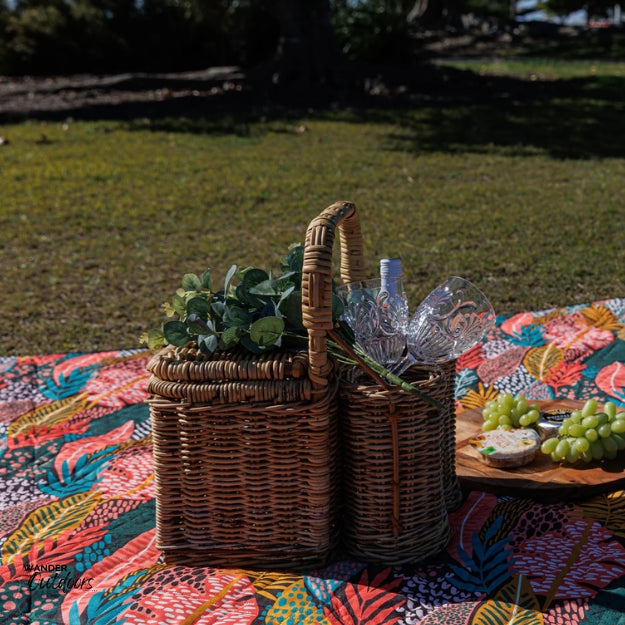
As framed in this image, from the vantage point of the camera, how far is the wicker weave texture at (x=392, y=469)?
91.5 inches

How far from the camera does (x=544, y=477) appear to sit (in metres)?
2.71

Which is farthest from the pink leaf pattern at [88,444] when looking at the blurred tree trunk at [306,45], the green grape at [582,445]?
the blurred tree trunk at [306,45]

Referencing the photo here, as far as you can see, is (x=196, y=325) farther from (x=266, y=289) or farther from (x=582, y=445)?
(x=582, y=445)

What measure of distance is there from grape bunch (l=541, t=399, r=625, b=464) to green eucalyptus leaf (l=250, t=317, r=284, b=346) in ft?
3.63

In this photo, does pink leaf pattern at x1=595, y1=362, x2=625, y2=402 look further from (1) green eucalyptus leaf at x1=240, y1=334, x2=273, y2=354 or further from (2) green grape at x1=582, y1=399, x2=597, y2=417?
(1) green eucalyptus leaf at x1=240, y1=334, x2=273, y2=354

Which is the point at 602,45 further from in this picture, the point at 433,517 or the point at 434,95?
the point at 433,517

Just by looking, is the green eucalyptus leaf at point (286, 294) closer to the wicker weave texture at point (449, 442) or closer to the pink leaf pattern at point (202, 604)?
the wicker weave texture at point (449, 442)

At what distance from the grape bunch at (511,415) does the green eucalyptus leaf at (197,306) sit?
124 centimetres

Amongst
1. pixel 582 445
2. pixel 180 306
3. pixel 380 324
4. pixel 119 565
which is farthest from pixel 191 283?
pixel 582 445

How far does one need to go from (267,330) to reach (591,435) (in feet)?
3.97

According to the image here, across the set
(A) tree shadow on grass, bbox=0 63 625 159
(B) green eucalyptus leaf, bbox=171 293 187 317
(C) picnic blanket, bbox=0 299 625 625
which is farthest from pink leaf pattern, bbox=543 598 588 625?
(A) tree shadow on grass, bbox=0 63 625 159

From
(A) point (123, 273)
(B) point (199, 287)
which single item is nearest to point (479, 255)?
(A) point (123, 273)

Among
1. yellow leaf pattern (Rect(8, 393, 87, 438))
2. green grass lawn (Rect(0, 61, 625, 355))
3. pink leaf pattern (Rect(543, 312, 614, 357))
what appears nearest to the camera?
yellow leaf pattern (Rect(8, 393, 87, 438))

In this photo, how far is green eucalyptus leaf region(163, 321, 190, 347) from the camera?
2436 millimetres
